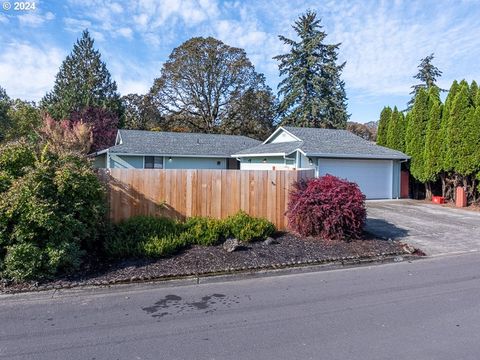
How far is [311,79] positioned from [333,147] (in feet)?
70.0

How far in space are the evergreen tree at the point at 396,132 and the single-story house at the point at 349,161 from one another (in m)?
1.48

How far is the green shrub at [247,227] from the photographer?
7.90 meters

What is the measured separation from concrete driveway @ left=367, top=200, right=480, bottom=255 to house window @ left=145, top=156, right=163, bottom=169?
12708mm

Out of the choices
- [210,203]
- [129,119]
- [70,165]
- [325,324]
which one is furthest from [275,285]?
[129,119]

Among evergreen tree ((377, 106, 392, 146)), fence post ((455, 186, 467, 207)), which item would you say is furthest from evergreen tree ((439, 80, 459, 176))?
evergreen tree ((377, 106, 392, 146))

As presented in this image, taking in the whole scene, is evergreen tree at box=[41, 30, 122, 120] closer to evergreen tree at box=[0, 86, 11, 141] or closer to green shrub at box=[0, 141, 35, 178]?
evergreen tree at box=[0, 86, 11, 141]

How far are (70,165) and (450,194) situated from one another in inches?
690

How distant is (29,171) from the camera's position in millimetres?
6066

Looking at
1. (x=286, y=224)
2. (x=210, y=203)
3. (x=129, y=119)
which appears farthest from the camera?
(x=129, y=119)

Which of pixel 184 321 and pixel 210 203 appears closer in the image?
pixel 184 321

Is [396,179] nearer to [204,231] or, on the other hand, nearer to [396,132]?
[396,132]

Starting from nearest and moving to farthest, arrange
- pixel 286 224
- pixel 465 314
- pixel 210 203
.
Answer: pixel 465 314, pixel 210 203, pixel 286 224

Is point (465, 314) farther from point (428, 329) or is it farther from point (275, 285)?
point (275, 285)

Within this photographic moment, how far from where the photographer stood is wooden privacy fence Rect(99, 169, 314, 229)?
7.66 m
